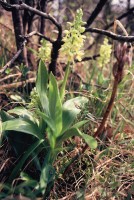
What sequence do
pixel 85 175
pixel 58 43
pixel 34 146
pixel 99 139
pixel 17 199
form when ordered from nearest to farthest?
1. pixel 17 199
2. pixel 34 146
3. pixel 85 175
4. pixel 99 139
5. pixel 58 43

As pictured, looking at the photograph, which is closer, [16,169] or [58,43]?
[16,169]

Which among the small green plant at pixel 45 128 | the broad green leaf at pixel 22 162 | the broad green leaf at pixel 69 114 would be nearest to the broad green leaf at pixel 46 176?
the small green plant at pixel 45 128

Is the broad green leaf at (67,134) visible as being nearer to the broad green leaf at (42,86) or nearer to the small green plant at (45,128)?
the small green plant at (45,128)

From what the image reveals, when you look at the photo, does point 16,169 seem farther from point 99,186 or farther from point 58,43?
point 58,43

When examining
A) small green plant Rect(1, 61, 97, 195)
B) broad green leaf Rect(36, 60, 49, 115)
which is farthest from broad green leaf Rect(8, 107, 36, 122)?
broad green leaf Rect(36, 60, 49, 115)

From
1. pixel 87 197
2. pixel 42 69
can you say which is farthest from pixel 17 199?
pixel 42 69

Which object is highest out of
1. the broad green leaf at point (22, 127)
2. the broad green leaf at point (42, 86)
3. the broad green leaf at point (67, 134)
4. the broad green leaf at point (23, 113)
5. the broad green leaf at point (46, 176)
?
the broad green leaf at point (42, 86)
